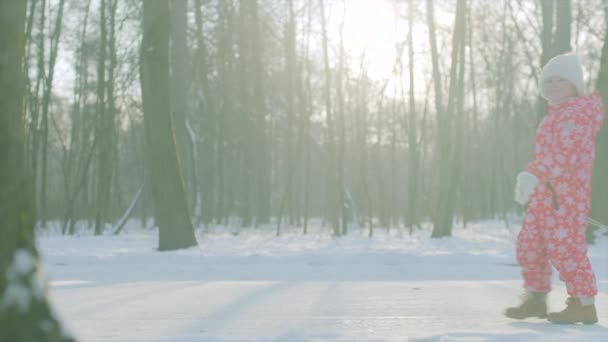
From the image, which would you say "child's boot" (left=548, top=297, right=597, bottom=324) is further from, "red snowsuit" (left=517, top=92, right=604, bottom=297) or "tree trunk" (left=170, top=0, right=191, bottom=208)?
"tree trunk" (left=170, top=0, right=191, bottom=208)

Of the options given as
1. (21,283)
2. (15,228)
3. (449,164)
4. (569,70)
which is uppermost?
(449,164)

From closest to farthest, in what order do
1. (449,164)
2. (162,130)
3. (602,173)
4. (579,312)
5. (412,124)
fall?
(579,312), (162,130), (602,173), (449,164), (412,124)

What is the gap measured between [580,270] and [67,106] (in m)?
36.2

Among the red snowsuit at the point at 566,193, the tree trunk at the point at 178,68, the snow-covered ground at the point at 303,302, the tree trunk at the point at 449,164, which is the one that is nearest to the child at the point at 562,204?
the red snowsuit at the point at 566,193

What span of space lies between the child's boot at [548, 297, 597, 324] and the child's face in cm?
115

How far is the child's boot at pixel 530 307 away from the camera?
3.71 meters

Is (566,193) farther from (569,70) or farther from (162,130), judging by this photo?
(162,130)

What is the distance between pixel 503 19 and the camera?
25.8 metres

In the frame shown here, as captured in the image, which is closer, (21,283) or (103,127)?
(21,283)

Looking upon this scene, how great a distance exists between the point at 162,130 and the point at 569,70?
7762 millimetres

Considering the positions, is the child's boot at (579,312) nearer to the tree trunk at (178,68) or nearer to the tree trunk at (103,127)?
the tree trunk at (178,68)

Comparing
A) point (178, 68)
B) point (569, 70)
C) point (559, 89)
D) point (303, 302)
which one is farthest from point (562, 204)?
point (178, 68)

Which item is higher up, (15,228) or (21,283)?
(15,228)

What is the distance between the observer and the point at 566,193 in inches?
142
